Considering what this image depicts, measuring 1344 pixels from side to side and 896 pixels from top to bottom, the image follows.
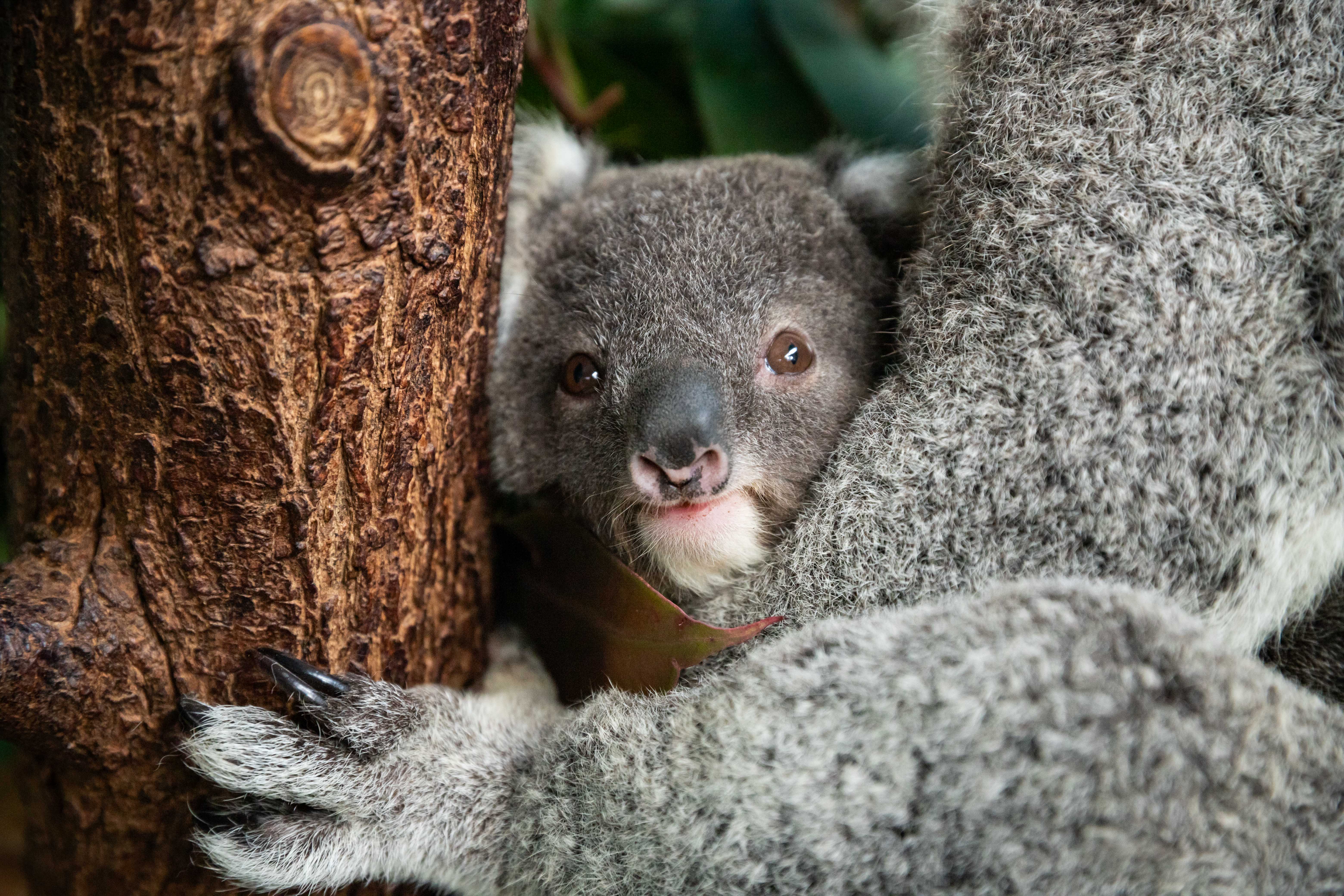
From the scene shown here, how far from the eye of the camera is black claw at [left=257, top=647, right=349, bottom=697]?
1600 mm

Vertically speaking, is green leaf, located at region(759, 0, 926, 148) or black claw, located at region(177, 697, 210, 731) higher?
green leaf, located at region(759, 0, 926, 148)

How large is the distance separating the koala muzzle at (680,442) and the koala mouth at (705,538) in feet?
0.14

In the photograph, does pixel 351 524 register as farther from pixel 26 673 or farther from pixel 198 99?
pixel 198 99

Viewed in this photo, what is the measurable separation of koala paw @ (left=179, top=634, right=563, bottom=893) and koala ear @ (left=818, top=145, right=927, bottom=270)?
48.1 inches

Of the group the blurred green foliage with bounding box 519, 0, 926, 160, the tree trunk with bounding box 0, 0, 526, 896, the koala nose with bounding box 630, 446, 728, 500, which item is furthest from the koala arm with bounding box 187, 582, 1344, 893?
the blurred green foliage with bounding box 519, 0, 926, 160

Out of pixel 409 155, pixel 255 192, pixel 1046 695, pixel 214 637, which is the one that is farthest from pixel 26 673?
pixel 1046 695

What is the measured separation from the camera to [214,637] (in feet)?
5.17

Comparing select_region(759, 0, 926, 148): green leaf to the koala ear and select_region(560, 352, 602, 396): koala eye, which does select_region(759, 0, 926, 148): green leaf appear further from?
select_region(560, 352, 602, 396): koala eye

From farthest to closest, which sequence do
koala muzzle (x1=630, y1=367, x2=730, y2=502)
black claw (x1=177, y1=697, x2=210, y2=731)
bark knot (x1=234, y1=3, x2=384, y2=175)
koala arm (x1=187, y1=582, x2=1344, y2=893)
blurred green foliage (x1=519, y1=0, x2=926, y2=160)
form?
blurred green foliage (x1=519, y1=0, x2=926, y2=160)
koala muzzle (x1=630, y1=367, x2=730, y2=502)
black claw (x1=177, y1=697, x2=210, y2=731)
koala arm (x1=187, y1=582, x2=1344, y2=893)
bark knot (x1=234, y1=3, x2=384, y2=175)

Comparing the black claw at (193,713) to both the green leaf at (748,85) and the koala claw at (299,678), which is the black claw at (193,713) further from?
Result: the green leaf at (748,85)

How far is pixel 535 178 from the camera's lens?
2316 mm

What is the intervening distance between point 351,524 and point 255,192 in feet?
1.78

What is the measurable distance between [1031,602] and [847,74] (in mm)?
1806

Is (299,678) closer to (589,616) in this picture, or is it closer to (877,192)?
(589,616)
